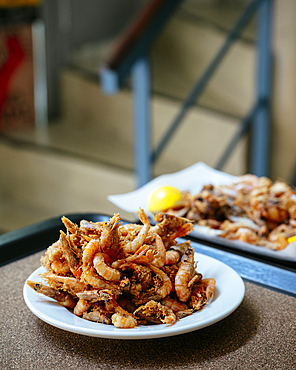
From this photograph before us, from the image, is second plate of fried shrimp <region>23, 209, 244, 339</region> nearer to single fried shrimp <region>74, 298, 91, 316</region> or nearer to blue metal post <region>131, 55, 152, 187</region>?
single fried shrimp <region>74, 298, 91, 316</region>

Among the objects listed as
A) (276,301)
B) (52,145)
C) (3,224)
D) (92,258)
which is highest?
(92,258)

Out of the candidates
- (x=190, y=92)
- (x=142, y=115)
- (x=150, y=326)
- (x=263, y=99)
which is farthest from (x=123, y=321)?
(x=263, y=99)

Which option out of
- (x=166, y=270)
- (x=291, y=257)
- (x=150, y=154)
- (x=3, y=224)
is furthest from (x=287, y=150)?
(x=166, y=270)

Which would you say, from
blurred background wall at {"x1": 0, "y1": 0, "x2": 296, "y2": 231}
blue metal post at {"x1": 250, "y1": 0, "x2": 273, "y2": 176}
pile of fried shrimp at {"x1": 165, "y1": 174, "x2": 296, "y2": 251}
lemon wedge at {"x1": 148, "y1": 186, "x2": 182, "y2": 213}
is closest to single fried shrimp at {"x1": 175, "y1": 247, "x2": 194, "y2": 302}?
pile of fried shrimp at {"x1": 165, "y1": 174, "x2": 296, "y2": 251}

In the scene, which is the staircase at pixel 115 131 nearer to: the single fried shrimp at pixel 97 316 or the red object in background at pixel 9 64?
the red object in background at pixel 9 64

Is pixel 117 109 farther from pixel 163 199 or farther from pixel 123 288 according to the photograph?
pixel 123 288

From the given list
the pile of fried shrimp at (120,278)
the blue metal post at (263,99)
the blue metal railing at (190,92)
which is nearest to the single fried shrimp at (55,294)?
the pile of fried shrimp at (120,278)

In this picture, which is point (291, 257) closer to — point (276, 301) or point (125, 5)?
point (276, 301)
